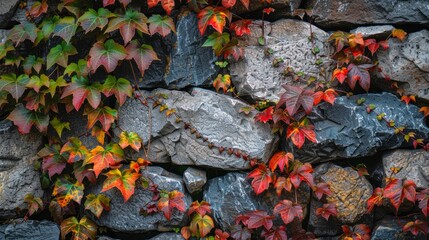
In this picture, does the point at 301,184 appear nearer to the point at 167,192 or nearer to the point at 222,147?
the point at 222,147

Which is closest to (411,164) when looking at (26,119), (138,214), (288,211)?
(288,211)

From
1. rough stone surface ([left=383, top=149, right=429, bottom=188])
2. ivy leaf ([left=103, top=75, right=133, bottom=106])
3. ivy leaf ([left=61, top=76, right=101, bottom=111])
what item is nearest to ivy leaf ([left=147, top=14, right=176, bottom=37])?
ivy leaf ([left=103, top=75, right=133, bottom=106])

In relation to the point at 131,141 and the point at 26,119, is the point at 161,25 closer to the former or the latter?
the point at 131,141

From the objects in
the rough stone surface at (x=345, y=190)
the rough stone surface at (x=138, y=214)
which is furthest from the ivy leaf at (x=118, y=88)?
the rough stone surface at (x=345, y=190)

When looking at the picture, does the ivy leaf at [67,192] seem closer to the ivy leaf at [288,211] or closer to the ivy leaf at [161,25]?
the ivy leaf at [161,25]

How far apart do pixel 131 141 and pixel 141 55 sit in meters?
0.46

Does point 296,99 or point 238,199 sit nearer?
point 296,99

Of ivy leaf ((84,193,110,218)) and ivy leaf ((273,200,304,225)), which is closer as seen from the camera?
ivy leaf ((273,200,304,225))

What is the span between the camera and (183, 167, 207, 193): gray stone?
2.69 metres

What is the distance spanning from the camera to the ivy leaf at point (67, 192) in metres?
2.70

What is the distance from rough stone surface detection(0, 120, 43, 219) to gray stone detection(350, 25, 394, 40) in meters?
1.90

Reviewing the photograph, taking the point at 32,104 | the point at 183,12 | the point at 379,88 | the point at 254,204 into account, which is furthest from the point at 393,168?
the point at 32,104

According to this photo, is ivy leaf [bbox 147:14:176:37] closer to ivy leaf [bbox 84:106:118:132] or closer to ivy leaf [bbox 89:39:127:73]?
ivy leaf [bbox 89:39:127:73]

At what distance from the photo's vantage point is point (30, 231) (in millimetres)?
2730
